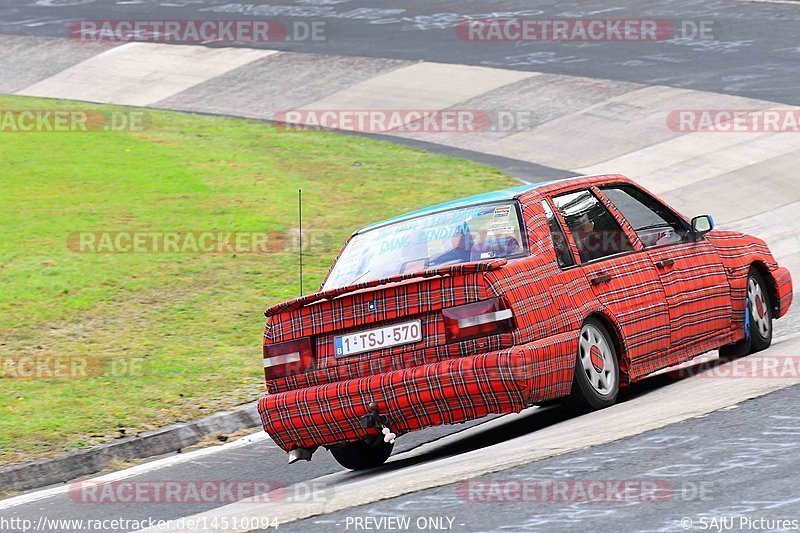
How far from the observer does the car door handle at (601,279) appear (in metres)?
7.62

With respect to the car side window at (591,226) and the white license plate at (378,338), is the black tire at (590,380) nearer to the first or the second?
the car side window at (591,226)

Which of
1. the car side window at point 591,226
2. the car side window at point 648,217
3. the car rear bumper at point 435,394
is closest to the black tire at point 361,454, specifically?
the car rear bumper at point 435,394

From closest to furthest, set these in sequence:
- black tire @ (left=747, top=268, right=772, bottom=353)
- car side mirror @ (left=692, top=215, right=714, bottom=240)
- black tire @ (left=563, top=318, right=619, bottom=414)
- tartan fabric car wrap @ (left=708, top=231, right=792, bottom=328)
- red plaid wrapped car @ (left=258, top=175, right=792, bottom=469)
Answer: red plaid wrapped car @ (left=258, top=175, right=792, bottom=469)
black tire @ (left=563, top=318, right=619, bottom=414)
car side mirror @ (left=692, top=215, right=714, bottom=240)
tartan fabric car wrap @ (left=708, top=231, right=792, bottom=328)
black tire @ (left=747, top=268, right=772, bottom=353)

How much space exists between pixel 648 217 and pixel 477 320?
2318mm

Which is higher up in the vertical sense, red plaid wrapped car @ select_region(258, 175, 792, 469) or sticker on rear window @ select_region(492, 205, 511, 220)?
sticker on rear window @ select_region(492, 205, 511, 220)

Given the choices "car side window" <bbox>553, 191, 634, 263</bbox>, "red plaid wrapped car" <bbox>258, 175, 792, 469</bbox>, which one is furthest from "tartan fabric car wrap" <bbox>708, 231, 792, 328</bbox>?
"car side window" <bbox>553, 191, 634, 263</bbox>

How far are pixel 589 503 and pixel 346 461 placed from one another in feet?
8.55

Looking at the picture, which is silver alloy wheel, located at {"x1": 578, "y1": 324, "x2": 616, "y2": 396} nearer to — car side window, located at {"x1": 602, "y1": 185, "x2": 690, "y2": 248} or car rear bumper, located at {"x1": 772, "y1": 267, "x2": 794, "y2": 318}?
car side window, located at {"x1": 602, "y1": 185, "x2": 690, "y2": 248}

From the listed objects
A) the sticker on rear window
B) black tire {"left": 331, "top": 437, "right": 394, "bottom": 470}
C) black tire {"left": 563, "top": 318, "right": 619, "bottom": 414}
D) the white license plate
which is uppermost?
the sticker on rear window

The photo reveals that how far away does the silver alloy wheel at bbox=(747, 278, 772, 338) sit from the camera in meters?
9.13

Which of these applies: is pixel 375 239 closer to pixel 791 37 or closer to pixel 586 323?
pixel 586 323

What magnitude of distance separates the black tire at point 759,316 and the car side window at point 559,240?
207cm

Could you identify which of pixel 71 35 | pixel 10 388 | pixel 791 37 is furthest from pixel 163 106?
pixel 10 388

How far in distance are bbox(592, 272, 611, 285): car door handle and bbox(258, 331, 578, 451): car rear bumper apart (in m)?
0.49
